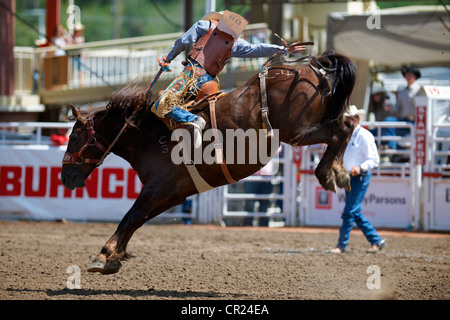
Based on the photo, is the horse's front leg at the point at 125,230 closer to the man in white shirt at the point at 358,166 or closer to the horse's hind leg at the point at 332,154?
the horse's hind leg at the point at 332,154

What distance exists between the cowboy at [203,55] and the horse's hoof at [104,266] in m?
1.37

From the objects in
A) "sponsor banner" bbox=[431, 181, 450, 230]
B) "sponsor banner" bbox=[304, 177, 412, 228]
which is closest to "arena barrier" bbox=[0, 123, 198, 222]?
"sponsor banner" bbox=[304, 177, 412, 228]

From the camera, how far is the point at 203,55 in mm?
5887

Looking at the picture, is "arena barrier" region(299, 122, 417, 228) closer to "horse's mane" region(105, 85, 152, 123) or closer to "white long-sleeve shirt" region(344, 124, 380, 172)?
"white long-sleeve shirt" region(344, 124, 380, 172)

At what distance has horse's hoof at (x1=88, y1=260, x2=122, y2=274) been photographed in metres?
5.49

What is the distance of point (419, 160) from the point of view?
419 inches

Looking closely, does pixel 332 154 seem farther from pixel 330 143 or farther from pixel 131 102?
pixel 131 102

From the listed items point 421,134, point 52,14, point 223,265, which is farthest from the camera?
point 52,14

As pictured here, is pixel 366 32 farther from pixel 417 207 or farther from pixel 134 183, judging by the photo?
pixel 134 183

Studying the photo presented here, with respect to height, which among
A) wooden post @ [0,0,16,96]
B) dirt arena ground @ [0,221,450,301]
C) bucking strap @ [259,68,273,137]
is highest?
wooden post @ [0,0,16,96]

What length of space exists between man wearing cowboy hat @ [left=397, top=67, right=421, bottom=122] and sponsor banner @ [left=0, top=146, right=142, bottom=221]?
499cm

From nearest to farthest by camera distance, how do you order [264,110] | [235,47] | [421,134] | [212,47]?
[264,110] < [212,47] < [235,47] < [421,134]

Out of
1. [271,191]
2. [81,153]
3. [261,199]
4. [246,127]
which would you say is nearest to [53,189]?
[261,199]

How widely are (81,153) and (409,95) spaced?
7039mm
